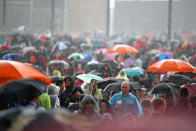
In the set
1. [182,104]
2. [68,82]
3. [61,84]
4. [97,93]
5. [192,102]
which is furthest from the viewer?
[61,84]

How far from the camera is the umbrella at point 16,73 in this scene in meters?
8.08

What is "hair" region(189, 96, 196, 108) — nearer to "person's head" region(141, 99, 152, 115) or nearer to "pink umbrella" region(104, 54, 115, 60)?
"person's head" region(141, 99, 152, 115)

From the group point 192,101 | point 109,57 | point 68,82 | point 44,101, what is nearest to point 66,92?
point 68,82

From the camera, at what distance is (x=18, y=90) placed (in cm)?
680

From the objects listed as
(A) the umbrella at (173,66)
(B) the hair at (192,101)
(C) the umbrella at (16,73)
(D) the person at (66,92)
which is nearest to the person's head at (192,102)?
(B) the hair at (192,101)

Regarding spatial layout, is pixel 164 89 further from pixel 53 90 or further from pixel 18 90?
pixel 18 90

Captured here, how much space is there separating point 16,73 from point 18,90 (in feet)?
4.81

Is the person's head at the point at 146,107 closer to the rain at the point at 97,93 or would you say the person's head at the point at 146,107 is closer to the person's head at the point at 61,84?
the rain at the point at 97,93

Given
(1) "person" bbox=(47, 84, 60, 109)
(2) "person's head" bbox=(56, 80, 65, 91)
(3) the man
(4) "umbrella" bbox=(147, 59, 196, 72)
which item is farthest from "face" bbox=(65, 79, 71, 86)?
(4) "umbrella" bbox=(147, 59, 196, 72)

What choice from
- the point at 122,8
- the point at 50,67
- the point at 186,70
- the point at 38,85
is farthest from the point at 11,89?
the point at 122,8

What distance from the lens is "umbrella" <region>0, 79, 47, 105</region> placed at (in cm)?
676

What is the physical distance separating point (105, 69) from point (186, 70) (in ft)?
8.95

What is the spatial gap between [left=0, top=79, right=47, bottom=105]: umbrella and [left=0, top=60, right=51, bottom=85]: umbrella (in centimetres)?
97

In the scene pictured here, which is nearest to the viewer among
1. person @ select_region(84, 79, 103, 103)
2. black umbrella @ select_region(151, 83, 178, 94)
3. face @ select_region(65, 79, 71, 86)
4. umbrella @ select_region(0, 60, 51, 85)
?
umbrella @ select_region(0, 60, 51, 85)
